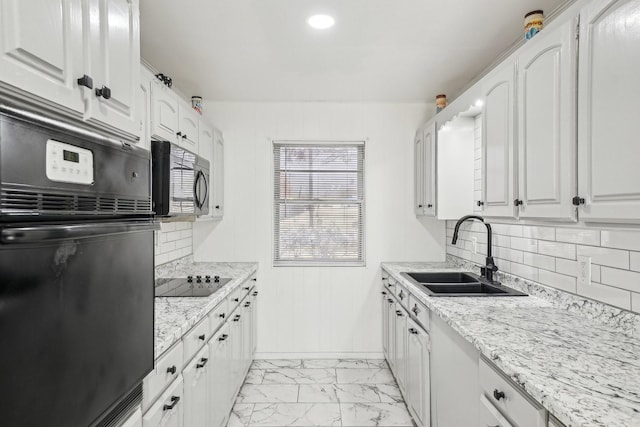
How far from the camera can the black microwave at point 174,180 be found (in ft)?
6.22

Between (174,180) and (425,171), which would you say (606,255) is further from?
(174,180)

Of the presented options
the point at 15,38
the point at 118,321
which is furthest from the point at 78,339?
the point at 15,38

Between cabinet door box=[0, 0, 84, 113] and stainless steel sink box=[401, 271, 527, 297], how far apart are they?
1.96 m

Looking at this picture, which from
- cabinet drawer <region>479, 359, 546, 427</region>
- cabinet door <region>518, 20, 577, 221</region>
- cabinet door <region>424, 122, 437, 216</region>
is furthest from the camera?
cabinet door <region>424, 122, 437, 216</region>

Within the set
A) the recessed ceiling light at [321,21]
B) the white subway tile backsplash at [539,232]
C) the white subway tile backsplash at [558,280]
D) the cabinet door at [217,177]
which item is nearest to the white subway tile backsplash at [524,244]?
the white subway tile backsplash at [539,232]

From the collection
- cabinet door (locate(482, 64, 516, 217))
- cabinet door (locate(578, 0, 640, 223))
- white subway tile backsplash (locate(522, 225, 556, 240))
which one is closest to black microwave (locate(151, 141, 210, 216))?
cabinet door (locate(482, 64, 516, 217))

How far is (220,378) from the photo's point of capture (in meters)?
2.18

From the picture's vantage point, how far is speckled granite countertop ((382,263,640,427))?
0.92 meters

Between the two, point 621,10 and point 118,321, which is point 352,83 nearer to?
point 621,10

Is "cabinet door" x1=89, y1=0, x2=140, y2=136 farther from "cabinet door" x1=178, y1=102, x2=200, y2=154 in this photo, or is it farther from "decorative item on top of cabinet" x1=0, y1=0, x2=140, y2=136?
"cabinet door" x1=178, y1=102, x2=200, y2=154


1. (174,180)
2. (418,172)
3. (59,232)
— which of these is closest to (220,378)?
(174,180)

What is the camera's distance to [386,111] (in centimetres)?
359

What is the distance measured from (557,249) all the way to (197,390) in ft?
6.70

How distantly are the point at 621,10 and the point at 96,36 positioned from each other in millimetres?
1600
